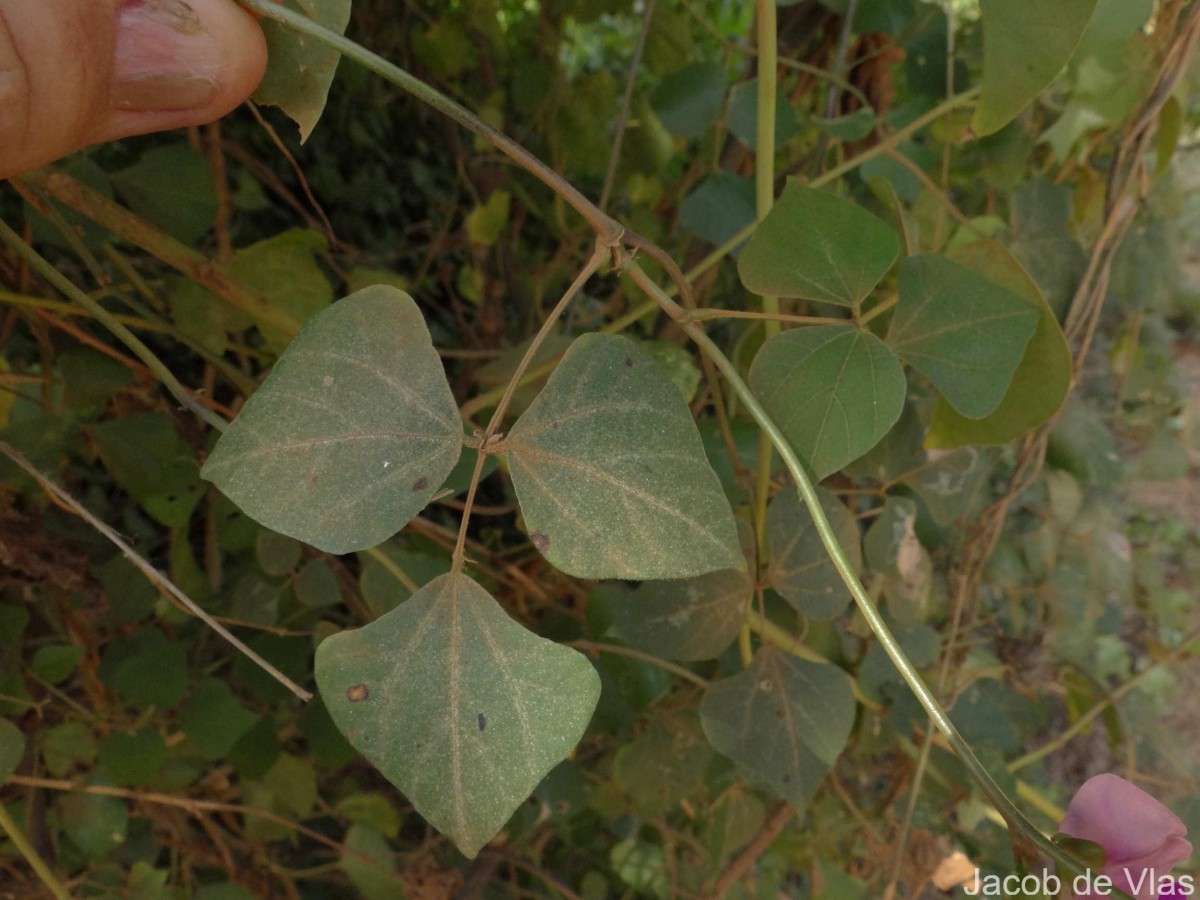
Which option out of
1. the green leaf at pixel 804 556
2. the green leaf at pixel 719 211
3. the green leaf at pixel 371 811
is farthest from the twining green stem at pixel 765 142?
the green leaf at pixel 371 811

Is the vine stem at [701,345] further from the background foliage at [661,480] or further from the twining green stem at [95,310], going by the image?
the twining green stem at [95,310]

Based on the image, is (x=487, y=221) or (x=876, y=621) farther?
(x=487, y=221)

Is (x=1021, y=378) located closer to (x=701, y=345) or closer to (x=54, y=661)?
(x=701, y=345)

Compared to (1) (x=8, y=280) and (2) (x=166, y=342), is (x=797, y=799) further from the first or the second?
(2) (x=166, y=342)

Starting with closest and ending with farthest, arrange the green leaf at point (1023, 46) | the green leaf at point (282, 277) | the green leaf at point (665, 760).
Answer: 1. the green leaf at point (1023, 46)
2. the green leaf at point (282, 277)
3. the green leaf at point (665, 760)

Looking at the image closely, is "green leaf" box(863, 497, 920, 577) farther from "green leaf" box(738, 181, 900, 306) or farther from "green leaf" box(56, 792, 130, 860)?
"green leaf" box(56, 792, 130, 860)

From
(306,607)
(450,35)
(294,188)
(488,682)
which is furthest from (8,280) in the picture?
(294,188)

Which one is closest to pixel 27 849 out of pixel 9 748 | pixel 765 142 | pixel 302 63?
pixel 9 748
